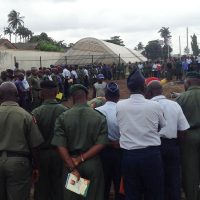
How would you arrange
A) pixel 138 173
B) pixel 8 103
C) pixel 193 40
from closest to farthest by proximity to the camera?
pixel 138 173 → pixel 8 103 → pixel 193 40

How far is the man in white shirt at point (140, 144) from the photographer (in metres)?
4.14

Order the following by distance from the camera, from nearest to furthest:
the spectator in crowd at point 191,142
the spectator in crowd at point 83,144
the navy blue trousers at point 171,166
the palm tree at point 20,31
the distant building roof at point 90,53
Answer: the spectator in crowd at point 83,144 → the navy blue trousers at point 171,166 → the spectator in crowd at point 191,142 → the distant building roof at point 90,53 → the palm tree at point 20,31

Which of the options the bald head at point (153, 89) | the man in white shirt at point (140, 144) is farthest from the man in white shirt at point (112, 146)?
the man in white shirt at point (140, 144)

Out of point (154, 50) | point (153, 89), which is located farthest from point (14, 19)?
point (153, 89)

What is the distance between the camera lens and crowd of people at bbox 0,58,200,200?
4.19 meters

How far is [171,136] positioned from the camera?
4824mm

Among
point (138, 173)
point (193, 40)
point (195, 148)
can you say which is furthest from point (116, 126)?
point (193, 40)

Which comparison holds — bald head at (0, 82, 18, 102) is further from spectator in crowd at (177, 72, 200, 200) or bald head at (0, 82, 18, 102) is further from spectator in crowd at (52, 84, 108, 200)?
spectator in crowd at (177, 72, 200, 200)

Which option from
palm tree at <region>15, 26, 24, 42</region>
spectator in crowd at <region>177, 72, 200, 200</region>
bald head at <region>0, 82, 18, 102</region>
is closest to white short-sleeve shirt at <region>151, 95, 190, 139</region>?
spectator in crowd at <region>177, 72, 200, 200</region>

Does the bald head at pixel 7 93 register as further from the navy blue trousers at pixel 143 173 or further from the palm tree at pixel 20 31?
the palm tree at pixel 20 31

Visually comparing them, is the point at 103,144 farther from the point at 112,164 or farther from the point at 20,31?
the point at 20,31

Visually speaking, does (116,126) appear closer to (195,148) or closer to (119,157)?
(119,157)

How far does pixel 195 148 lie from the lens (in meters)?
5.12

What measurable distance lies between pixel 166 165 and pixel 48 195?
4.66 feet
